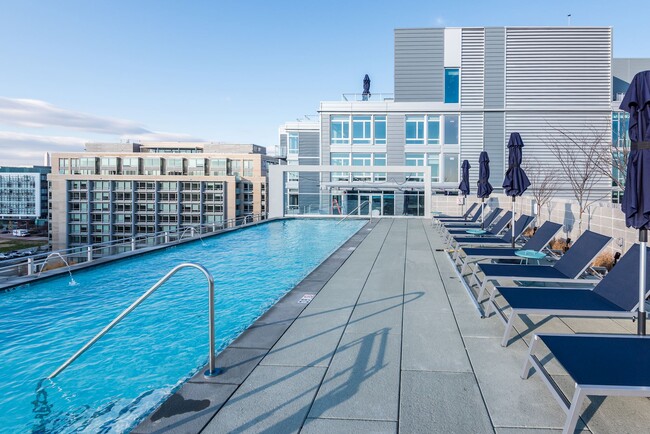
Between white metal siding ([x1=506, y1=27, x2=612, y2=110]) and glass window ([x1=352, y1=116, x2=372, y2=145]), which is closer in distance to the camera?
white metal siding ([x1=506, y1=27, x2=612, y2=110])

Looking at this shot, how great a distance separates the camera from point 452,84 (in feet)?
87.9

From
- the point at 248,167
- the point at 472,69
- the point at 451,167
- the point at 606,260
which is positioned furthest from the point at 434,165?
the point at 248,167

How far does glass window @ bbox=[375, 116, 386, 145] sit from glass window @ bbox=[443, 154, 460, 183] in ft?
14.6

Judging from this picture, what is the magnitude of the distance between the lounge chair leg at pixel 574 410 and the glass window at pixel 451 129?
26224 mm

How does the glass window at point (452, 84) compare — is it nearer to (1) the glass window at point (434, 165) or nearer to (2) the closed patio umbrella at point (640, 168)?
(1) the glass window at point (434, 165)

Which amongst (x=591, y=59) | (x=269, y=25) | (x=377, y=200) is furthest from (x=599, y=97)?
(x=269, y=25)

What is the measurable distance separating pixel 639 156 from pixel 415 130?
24598 millimetres

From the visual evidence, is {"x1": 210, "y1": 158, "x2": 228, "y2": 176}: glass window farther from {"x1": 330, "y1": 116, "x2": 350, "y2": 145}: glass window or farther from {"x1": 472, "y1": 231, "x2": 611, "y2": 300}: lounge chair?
{"x1": 472, "y1": 231, "x2": 611, "y2": 300}: lounge chair

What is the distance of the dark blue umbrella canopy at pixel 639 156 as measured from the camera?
3366mm

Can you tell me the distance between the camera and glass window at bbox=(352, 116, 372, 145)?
2756cm

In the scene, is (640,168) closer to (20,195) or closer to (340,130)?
(340,130)

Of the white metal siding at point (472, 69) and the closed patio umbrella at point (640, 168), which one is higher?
the white metal siding at point (472, 69)

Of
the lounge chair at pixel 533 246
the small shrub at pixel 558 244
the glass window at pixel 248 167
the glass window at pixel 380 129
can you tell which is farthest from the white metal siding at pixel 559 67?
the glass window at pixel 248 167

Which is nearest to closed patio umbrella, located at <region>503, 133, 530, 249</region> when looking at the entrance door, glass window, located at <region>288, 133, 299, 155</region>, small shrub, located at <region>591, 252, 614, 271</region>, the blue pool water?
small shrub, located at <region>591, 252, 614, 271</region>
